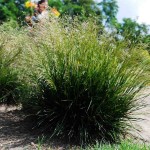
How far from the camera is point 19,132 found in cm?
536

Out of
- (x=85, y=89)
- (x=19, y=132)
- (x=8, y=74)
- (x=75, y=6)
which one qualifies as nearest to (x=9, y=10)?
(x=75, y=6)

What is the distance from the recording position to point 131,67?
5309 millimetres

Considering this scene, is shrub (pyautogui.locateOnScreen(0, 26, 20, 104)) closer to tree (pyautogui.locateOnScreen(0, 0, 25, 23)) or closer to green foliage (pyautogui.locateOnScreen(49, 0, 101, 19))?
tree (pyautogui.locateOnScreen(0, 0, 25, 23))

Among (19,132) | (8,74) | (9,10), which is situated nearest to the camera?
(19,132)

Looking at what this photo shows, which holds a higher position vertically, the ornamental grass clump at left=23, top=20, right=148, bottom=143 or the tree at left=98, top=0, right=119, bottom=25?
the tree at left=98, top=0, right=119, bottom=25

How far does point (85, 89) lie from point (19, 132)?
1075 mm

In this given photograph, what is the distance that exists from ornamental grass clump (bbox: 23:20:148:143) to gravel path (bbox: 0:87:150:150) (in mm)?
238

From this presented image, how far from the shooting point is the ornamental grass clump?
5.07 m

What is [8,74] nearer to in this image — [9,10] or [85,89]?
[85,89]

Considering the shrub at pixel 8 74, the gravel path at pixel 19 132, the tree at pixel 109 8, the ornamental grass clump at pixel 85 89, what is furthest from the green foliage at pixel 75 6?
the ornamental grass clump at pixel 85 89

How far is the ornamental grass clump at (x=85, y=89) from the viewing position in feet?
16.6

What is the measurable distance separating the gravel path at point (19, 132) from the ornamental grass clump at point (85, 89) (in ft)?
0.78

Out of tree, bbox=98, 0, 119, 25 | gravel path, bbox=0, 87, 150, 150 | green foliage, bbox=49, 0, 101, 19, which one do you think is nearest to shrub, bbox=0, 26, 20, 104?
gravel path, bbox=0, 87, 150, 150

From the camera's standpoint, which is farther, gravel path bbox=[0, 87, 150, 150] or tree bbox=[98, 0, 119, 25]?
tree bbox=[98, 0, 119, 25]
